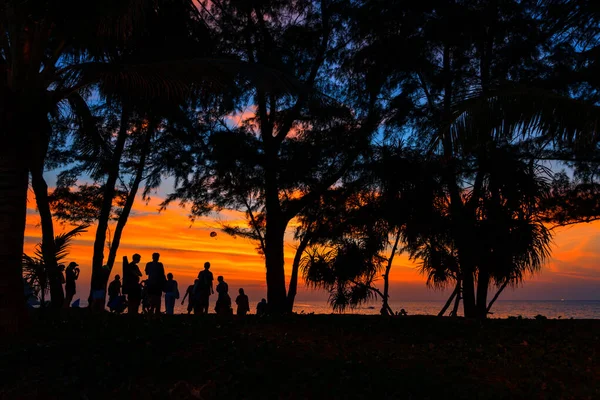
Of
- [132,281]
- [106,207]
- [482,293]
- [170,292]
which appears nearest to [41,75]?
[132,281]

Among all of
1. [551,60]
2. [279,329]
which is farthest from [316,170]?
[279,329]

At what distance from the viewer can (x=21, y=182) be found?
10648 millimetres

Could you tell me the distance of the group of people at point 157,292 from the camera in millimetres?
16703

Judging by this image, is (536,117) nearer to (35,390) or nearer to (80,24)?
(80,24)

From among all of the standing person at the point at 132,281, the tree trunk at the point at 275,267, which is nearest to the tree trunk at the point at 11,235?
the standing person at the point at 132,281

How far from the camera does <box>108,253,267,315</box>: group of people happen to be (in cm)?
1670

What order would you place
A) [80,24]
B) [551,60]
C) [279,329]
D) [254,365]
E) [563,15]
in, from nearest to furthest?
1. [254,365]
2. [80,24]
3. [279,329]
4. [563,15]
5. [551,60]

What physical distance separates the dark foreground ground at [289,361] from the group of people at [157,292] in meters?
4.51

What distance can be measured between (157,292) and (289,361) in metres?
8.65

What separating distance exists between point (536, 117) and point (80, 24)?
7681mm

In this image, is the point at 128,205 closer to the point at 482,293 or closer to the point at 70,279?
the point at 70,279

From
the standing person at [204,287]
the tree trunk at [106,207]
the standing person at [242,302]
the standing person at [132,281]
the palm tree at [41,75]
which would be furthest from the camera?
the standing person at [242,302]

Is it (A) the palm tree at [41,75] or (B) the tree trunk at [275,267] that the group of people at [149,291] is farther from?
(A) the palm tree at [41,75]

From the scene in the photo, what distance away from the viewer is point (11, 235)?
10391 millimetres
